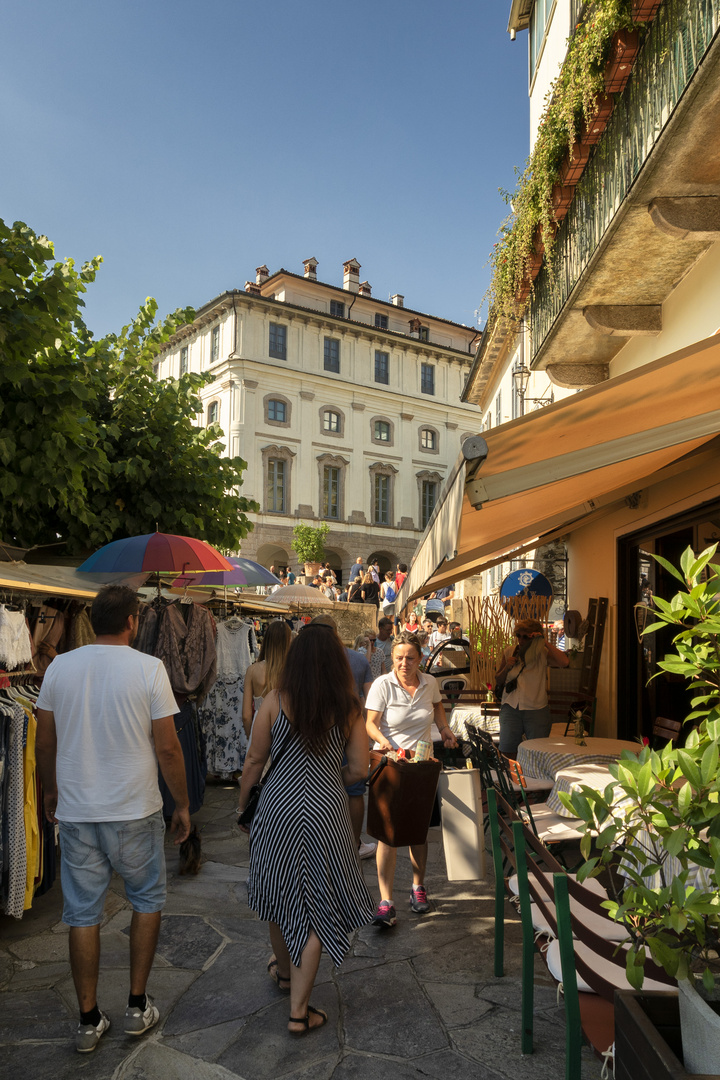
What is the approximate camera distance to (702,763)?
1.56 m

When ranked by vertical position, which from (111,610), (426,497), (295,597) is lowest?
(111,610)

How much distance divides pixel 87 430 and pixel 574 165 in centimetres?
512

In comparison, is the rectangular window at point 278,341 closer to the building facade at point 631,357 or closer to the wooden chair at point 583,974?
the building facade at point 631,357

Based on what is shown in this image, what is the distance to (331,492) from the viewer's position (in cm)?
4116

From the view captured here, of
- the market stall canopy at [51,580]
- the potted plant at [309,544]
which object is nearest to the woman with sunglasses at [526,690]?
the market stall canopy at [51,580]

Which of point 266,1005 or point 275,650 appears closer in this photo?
point 266,1005

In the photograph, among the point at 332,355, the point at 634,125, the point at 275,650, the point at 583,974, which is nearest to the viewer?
the point at 583,974

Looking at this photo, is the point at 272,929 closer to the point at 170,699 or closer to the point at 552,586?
the point at 170,699

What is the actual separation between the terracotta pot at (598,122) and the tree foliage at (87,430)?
4.30 meters

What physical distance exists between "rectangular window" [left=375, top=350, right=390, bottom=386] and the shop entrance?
118ft

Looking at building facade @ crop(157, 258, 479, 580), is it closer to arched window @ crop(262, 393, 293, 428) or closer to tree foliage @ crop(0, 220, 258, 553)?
arched window @ crop(262, 393, 293, 428)

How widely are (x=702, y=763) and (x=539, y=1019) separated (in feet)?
7.65

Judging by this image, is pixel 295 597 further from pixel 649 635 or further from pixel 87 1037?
pixel 87 1037

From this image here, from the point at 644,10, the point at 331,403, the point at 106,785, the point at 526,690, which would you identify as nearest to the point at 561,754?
the point at 526,690
